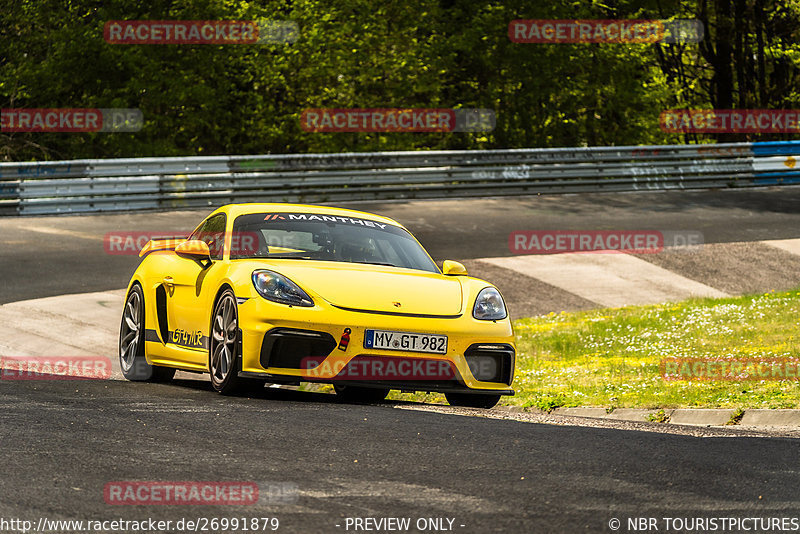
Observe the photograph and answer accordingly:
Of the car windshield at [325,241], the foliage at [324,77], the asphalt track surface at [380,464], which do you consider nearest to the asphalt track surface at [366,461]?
the asphalt track surface at [380,464]

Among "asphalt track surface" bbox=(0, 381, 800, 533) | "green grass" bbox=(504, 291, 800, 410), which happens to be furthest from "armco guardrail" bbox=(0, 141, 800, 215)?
"asphalt track surface" bbox=(0, 381, 800, 533)

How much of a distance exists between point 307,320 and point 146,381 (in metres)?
2.54

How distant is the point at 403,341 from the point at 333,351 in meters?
0.48

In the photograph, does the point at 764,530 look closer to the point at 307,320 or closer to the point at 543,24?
the point at 307,320

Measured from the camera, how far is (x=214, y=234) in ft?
30.7

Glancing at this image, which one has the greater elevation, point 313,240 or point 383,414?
point 313,240

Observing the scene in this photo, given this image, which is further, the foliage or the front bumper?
the foliage

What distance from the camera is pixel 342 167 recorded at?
930 inches

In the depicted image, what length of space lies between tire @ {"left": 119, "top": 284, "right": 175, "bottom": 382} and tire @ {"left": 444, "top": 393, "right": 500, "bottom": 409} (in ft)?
7.67

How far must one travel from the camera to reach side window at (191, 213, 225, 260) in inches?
354

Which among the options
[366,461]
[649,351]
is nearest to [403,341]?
[366,461]

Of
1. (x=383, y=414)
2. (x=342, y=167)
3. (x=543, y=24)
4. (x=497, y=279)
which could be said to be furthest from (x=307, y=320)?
(x=543, y=24)

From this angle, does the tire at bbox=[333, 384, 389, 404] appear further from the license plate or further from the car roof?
the car roof

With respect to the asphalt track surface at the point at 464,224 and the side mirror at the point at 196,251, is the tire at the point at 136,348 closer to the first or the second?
the side mirror at the point at 196,251
